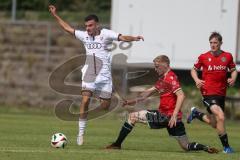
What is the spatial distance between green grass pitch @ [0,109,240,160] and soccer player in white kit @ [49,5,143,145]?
1.08 meters

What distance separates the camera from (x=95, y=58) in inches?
702

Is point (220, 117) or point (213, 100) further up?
point (213, 100)

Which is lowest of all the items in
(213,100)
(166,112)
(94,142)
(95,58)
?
(94,142)

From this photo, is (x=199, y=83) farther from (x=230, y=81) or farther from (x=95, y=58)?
(x=95, y=58)

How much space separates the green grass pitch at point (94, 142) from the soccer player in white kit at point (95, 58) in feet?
3.54

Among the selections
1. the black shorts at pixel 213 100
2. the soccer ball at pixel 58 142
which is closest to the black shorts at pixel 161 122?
the black shorts at pixel 213 100

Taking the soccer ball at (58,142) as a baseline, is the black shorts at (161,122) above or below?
above

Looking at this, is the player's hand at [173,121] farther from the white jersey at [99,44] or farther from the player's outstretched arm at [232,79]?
the white jersey at [99,44]

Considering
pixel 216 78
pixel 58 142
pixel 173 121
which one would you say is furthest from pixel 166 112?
pixel 58 142

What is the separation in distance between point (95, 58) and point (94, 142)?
179cm

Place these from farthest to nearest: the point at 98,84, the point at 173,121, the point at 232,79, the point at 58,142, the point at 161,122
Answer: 1. the point at 98,84
2. the point at 232,79
3. the point at 58,142
4. the point at 161,122
5. the point at 173,121

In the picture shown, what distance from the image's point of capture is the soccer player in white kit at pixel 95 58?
1755 centimetres

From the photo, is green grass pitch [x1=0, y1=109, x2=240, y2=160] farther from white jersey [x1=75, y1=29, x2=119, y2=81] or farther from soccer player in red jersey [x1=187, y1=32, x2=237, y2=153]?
white jersey [x1=75, y1=29, x2=119, y2=81]

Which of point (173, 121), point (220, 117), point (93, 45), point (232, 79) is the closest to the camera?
point (173, 121)
